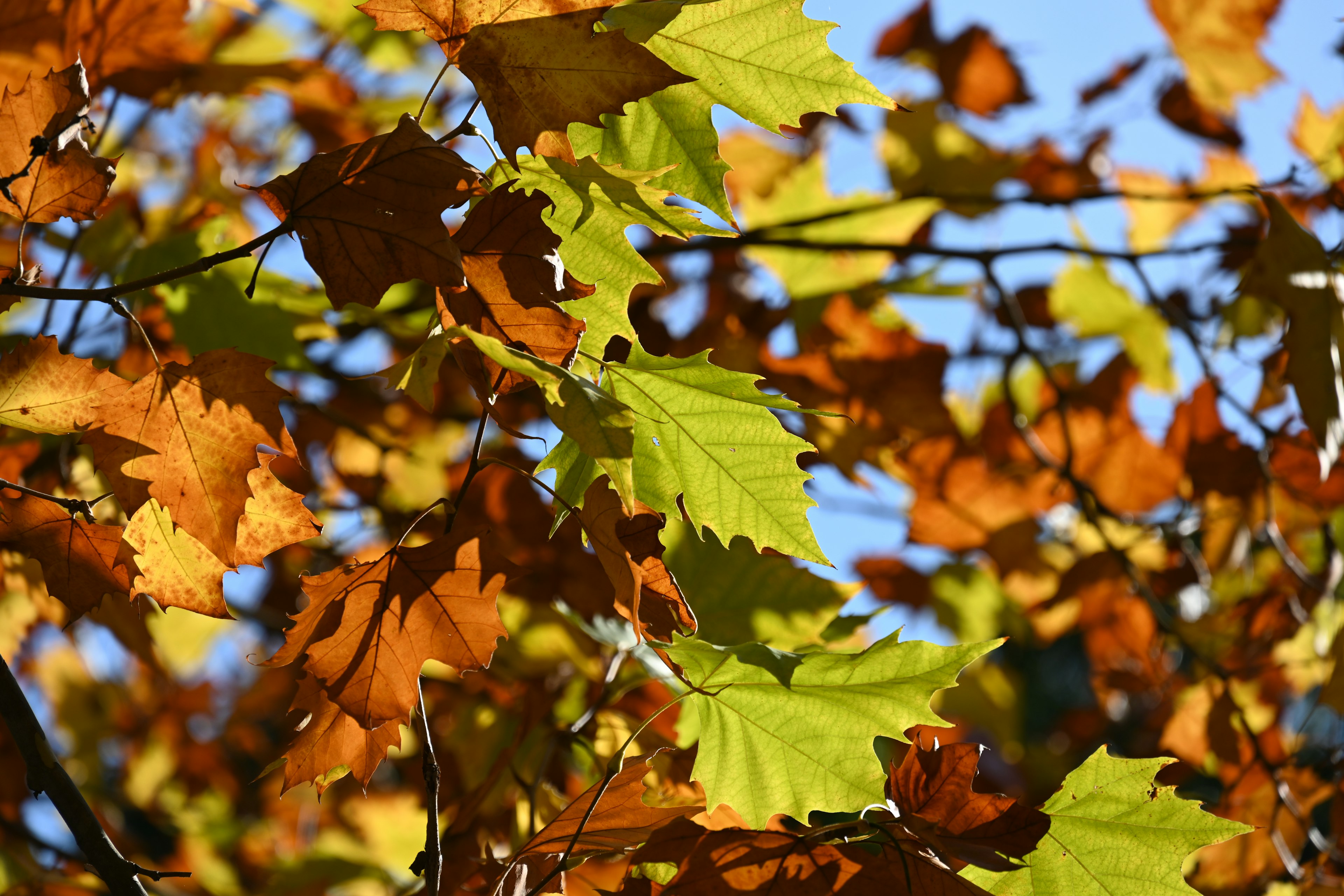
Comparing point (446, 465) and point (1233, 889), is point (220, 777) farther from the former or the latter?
point (1233, 889)

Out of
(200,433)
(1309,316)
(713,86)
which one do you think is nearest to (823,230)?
(1309,316)

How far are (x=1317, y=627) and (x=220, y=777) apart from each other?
3720 mm

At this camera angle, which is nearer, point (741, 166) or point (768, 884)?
point (768, 884)

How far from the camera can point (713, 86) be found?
A: 0.70m

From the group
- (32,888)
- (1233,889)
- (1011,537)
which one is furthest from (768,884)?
(1011,537)

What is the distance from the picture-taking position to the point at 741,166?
2.87m

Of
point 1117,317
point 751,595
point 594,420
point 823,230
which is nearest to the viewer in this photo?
point 594,420

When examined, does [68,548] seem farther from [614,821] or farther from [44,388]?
[614,821]

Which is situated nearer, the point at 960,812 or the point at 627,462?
the point at 627,462

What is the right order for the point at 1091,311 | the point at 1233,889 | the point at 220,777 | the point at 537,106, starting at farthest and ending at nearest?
the point at 220,777 → the point at 1091,311 → the point at 1233,889 → the point at 537,106

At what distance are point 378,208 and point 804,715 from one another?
0.47m

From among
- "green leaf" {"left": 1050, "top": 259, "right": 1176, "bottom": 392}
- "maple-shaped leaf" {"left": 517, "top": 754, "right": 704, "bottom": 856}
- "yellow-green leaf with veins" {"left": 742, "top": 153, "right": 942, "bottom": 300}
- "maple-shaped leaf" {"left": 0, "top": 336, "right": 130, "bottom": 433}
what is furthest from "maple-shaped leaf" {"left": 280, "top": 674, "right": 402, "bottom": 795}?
"green leaf" {"left": 1050, "top": 259, "right": 1176, "bottom": 392}

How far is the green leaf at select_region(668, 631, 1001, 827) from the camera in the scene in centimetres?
68

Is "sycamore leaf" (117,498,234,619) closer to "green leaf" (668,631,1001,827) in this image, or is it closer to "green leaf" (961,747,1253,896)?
"green leaf" (668,631,1001,827)
